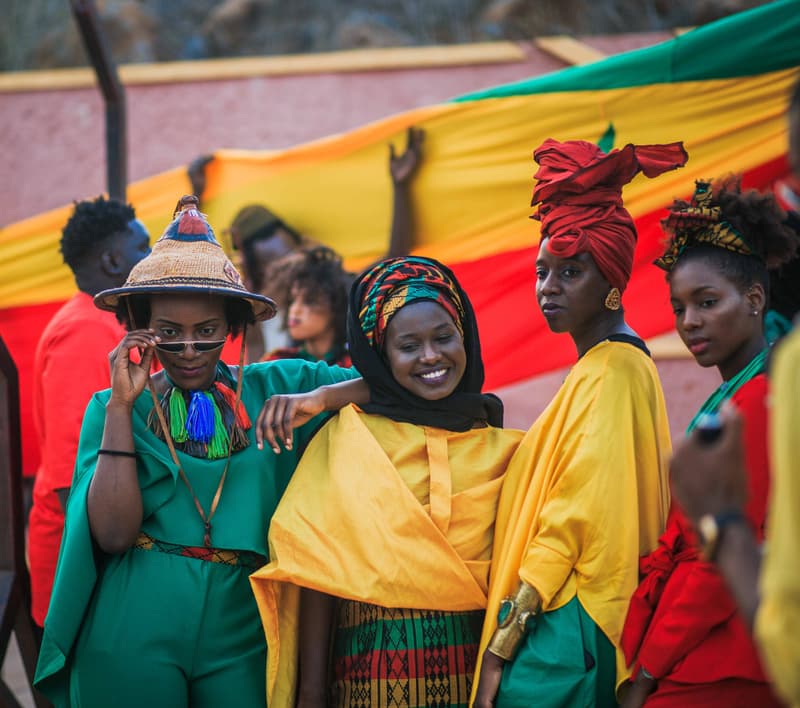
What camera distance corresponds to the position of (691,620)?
9.14 feet

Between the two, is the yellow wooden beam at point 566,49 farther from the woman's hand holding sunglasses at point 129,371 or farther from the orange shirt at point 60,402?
the woman's hand holding sunglasses at point 129,371

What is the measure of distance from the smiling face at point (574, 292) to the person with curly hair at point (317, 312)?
2.38 m

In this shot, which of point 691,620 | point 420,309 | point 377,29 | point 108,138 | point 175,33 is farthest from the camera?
point 175,33

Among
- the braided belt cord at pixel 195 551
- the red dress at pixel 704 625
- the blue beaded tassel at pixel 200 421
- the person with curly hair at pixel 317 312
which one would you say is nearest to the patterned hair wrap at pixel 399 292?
the blue beaded tassel at pixel 200 421

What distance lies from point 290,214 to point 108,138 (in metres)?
1.20

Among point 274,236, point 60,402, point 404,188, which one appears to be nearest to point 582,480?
point 60,402

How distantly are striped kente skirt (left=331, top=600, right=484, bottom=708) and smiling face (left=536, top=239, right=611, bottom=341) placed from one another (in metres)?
1.03

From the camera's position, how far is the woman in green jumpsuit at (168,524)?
3.26 meters

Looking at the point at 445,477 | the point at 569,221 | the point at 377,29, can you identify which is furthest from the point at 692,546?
the point at 377,29

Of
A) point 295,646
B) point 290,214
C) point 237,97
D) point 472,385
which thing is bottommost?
point 295,646

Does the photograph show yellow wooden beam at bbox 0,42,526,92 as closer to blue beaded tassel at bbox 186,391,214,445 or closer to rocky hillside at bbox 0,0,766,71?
rocky hillside at bbox 0,0,766,71

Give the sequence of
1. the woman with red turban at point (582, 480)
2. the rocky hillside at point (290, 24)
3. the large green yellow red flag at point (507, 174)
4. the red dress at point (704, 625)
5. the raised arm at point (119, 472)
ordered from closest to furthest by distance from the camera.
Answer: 1. the red dress at point (704, 625)
2. the woman with red turban at point (582, 480)
3. the raised arm at point (119, 472)
4. the large green yellow red flag at point (507, 174)
5. the rocky hillside at point (290, 24)

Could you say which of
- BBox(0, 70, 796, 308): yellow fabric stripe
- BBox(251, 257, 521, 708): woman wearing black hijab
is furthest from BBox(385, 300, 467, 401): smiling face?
BBox(0, 70, 796, 308): yellow fabric stripe

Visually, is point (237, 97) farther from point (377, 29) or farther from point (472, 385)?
point (472, 385)
